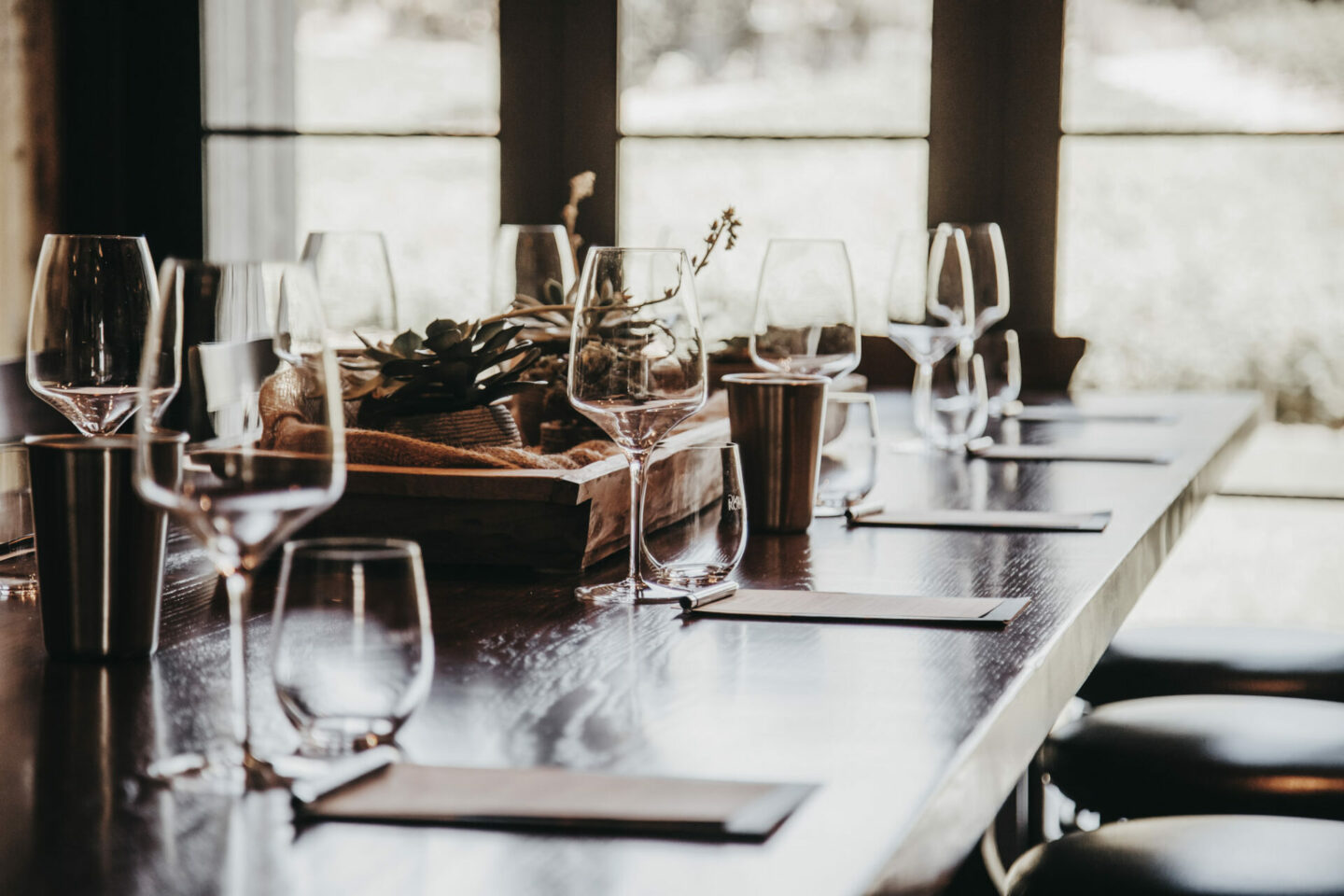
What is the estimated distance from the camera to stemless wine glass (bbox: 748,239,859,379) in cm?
170

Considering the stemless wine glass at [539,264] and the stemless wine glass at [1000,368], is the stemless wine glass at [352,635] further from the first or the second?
the stemless wine glass at [1000,368]

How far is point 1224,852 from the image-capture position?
131cm

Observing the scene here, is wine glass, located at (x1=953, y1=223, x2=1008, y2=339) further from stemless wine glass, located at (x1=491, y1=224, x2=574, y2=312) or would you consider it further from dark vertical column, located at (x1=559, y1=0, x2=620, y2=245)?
dark vertical column, located at (x1=559, y1=0, x2=620, y2=245)

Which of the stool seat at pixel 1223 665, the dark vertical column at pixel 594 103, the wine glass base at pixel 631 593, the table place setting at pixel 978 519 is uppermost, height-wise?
the dark vertical column at pixel 594 103

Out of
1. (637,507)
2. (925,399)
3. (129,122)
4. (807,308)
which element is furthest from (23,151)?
(637,507)

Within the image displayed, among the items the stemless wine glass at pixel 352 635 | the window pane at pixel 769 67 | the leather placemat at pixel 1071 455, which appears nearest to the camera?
the stemless wine glass at pixel 352 635

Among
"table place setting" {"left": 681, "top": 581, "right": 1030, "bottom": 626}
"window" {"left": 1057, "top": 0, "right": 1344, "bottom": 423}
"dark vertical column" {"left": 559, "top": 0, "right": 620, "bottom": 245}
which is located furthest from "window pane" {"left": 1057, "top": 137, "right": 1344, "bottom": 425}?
"table place setting" {"left": 681, "top": 581, "right": 1030, "bottom": 626}

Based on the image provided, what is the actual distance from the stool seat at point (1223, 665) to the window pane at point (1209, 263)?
6.04ft

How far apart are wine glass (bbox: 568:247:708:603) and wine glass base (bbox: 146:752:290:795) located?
0.45m

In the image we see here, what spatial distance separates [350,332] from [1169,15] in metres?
2.94

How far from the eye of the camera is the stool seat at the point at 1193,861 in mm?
1254

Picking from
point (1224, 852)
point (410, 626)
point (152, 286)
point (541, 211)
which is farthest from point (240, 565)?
point (541, 211)

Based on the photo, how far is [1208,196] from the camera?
3.86 m

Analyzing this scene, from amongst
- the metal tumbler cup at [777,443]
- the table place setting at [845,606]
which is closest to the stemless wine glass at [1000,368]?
the metal tumbler cup at [777,443]
